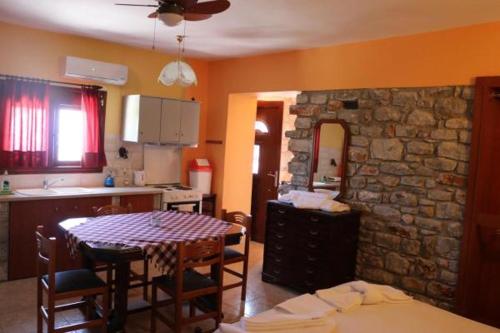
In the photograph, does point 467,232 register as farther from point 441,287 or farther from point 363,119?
point 363,119

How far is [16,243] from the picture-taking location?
13.8ft

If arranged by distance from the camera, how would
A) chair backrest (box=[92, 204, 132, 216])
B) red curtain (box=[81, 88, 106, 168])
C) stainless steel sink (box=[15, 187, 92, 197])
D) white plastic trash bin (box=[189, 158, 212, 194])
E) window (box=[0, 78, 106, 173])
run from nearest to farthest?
chair backrest (box=[92, 204, 132, 216]) → stainless steel sink (box=[15, 187, 92, 197]) → window (box=[0, 78, 106, 173]) → red curtain (box=[81, 88, 106, 168]) → white plastic trash bin (box=[189, 158, 212, 194])

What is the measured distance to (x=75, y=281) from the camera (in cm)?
300

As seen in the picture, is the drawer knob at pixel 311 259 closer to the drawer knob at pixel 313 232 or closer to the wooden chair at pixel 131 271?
the drawer knob at pixel 313 232

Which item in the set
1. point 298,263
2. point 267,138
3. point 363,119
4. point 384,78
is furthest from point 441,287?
point 267,138

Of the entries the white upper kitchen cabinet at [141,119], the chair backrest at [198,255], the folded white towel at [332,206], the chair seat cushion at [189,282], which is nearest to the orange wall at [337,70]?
the white upper kitchen cabinet at [141,119]

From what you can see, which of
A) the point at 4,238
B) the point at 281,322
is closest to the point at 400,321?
the point at 281,322

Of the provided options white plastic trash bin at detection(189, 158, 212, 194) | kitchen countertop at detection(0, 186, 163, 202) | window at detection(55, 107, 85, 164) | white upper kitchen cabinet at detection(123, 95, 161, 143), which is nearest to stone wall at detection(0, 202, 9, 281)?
kitchen countertop at detection(0, 186, 163, 202)

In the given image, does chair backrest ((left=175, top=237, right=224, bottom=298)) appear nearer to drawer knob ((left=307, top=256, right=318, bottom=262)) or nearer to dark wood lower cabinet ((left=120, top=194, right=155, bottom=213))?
drawer knob ((left=307, top=256, right=318, bottom=262))

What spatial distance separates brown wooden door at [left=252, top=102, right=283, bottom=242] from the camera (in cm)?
628

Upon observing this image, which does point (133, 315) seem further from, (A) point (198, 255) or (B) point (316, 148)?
(B) point (316, 148)

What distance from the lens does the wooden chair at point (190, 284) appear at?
2.99m

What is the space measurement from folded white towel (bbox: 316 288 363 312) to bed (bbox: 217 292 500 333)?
1.3 inches

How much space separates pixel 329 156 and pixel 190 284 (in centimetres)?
231
